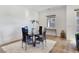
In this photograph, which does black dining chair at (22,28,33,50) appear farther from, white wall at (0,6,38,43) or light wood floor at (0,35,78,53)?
light wood floor at (0,35,78,53)

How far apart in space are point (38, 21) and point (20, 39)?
1.58 ft

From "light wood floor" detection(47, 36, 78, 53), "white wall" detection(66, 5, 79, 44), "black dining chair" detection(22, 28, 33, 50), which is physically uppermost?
"white wall" detection(66, 5, 79, 44)

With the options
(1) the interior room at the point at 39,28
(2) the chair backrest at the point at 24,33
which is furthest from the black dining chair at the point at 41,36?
(2) the chair backrest at the point at 24,33

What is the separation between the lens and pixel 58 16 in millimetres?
1663

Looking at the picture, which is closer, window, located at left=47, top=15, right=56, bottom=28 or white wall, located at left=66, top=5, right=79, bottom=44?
white wall, located at left=66, top=5, right=79, bottom=44

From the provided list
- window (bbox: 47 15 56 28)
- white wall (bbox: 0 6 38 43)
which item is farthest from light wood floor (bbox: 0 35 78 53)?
white wall (bbox: 0 6 38 43)

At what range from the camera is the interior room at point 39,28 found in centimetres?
156

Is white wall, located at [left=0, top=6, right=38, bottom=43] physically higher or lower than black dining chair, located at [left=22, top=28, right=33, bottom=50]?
higher

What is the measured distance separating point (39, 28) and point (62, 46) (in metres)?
0.56

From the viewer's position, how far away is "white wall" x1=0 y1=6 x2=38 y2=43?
1.54m

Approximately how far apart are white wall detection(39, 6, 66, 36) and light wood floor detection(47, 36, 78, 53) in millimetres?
116
